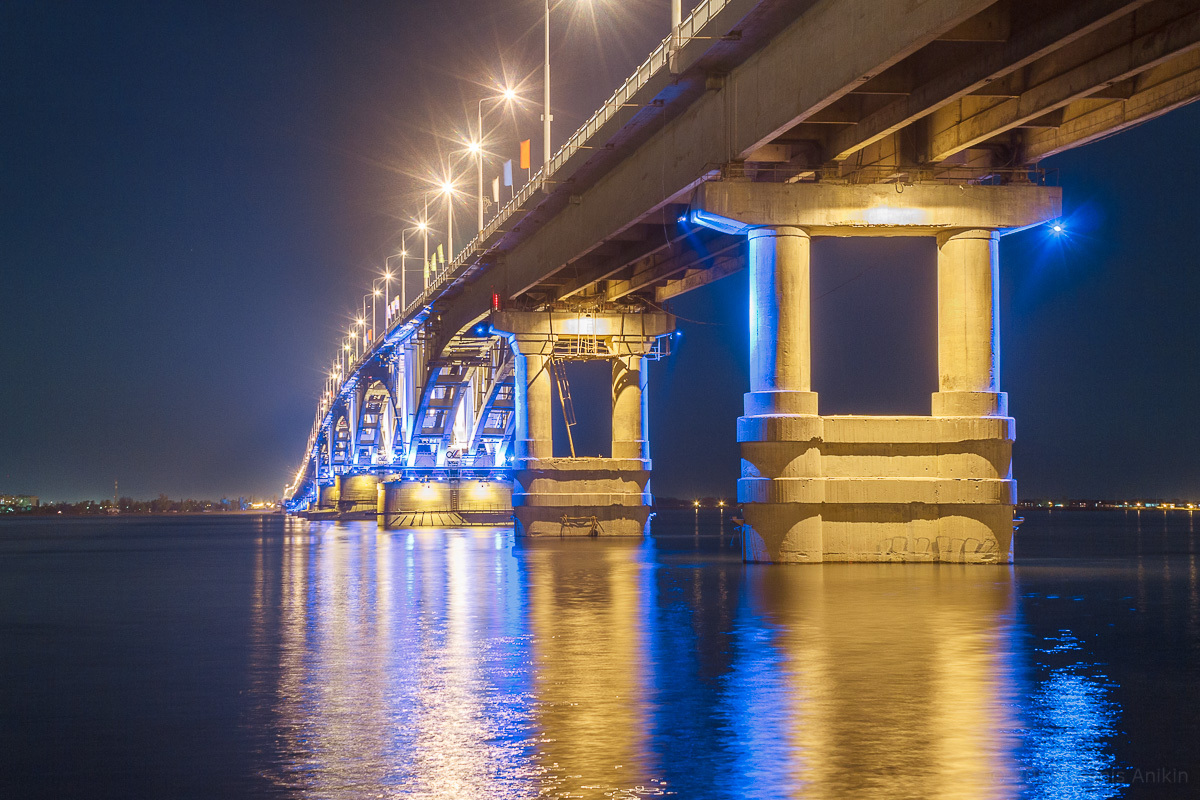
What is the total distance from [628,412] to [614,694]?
56.9 m

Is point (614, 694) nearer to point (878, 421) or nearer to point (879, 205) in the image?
point (878, 421)

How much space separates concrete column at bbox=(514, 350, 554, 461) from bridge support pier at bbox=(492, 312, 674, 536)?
0.05 metres

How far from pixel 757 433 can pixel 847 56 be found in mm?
10948

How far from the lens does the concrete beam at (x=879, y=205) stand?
→ 3656 cm

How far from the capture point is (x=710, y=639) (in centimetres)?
1962

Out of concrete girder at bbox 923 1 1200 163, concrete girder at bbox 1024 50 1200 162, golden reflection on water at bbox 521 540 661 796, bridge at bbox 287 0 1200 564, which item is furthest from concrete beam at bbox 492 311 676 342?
golden reflection on water at bbox 521 540 661 796

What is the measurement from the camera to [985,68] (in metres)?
29.0

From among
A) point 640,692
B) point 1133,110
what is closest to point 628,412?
point 1133,110

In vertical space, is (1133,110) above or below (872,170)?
above

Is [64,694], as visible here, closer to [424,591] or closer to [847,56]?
[424,591]

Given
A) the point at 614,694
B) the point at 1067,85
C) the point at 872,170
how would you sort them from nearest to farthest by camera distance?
the point at 614,694, the point at 1067,85, the point at 872,170

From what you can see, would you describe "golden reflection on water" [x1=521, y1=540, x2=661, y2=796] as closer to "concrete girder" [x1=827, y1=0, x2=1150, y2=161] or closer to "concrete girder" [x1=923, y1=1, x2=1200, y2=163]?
"concrete girder" [x1=827, y1=0, x2=1150, y2=161]

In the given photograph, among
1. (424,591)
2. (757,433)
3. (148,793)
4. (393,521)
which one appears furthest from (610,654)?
(393,521)

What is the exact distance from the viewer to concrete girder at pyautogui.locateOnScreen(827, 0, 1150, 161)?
25.4 m
